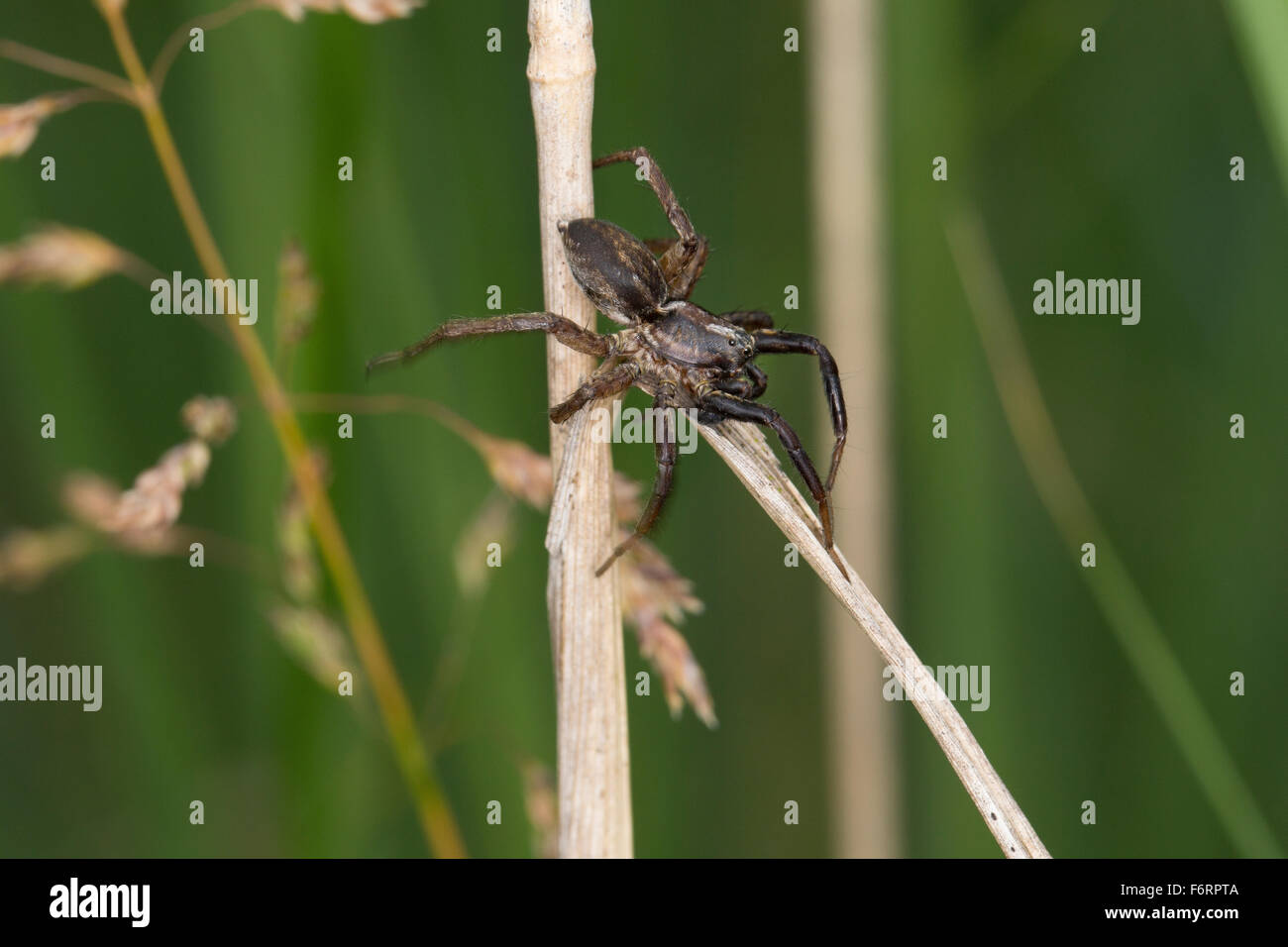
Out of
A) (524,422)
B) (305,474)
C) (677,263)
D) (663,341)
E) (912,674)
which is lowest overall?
(912,674)

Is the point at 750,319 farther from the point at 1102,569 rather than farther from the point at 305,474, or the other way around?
the point at 305,474

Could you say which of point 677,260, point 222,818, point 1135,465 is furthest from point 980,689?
point 222,818

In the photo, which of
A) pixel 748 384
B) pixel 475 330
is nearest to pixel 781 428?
pixel 748 384

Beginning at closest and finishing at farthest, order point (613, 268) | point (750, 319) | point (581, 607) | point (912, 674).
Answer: point (912, 674) < point (581, 607) < point (613, 268) < point (750, 319)

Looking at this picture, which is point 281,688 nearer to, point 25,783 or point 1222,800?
point 25,783

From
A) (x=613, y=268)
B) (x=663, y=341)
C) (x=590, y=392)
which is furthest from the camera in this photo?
(x=663, y=341)

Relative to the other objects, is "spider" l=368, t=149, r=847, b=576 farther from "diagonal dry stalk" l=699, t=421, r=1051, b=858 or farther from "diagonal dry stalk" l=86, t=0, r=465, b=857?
"diagonal dry stalk" l=86, t=0, r=465, b=857
